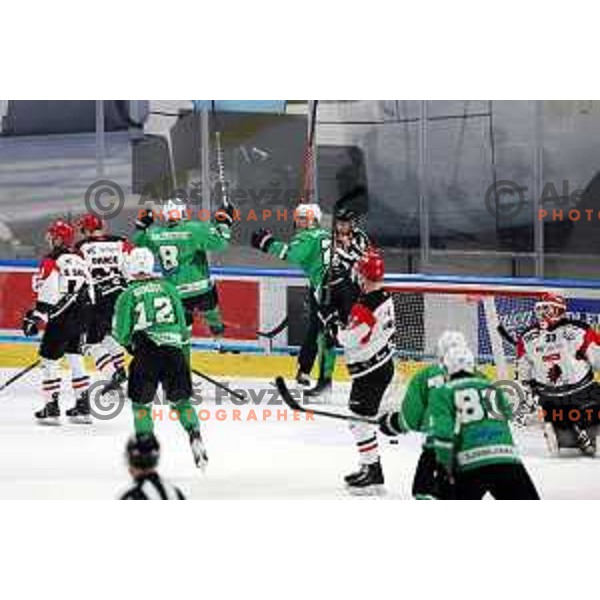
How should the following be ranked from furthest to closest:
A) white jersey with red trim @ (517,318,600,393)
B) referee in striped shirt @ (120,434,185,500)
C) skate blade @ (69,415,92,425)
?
white jersey with red trim @ (517,318,600,393) → skate blade @ (69,415,92,425) → referee in striped shirt @ (120,434,185,500)

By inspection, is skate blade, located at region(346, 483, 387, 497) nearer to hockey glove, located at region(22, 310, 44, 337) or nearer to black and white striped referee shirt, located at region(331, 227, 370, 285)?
black and white striped referee shirt, located at region(331, 227, 370, 285)

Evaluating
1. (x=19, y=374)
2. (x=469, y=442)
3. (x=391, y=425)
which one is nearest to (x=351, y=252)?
(x=391, y=425)

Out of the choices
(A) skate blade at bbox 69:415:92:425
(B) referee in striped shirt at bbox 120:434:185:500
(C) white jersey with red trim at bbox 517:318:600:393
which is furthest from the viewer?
(C) white jersey with red trim at bbox 517:318:600:393

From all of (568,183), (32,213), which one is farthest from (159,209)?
(568,183)

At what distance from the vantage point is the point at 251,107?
5.19m

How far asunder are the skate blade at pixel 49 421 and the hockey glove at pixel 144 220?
520 millimetres

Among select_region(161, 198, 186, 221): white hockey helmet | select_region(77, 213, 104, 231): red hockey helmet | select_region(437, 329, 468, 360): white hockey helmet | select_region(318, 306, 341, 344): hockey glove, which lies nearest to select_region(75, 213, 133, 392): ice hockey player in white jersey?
select_region(77, 213, 104, 231): red hockey helmet

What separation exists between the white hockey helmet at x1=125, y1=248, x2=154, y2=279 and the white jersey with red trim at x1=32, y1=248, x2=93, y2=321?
0.12 metres

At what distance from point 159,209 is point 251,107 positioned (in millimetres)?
344

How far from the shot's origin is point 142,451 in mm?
5004

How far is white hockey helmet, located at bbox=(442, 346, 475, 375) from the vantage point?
16.7ft

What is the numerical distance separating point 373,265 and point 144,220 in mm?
582
